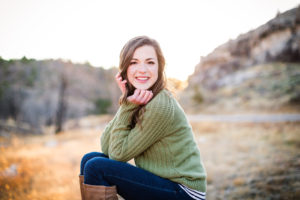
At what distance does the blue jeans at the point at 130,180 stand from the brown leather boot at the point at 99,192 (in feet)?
0.08

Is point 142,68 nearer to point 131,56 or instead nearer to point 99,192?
point 131,56

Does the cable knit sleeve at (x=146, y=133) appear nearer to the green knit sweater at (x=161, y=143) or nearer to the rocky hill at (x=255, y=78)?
the green knit sweater at (x=161, y=143)

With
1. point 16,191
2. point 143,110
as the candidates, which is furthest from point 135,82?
point 16,191

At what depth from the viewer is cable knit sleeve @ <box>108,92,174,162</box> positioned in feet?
4.09

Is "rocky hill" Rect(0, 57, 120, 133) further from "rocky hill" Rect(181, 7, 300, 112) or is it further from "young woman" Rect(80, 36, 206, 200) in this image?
"young woman" Rect(80, 36, 206, 200)

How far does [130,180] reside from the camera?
122 cm

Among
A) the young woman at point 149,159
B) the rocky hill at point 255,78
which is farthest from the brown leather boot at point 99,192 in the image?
the rocky hill at point 255,78

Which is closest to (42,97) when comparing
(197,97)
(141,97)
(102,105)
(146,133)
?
(102,105)

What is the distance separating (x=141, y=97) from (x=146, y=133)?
0.24 meters

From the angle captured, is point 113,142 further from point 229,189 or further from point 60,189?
point 60,189

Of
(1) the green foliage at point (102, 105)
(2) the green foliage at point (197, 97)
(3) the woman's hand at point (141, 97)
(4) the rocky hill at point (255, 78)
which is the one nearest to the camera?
(3) the woman's hand at point (141, 97)

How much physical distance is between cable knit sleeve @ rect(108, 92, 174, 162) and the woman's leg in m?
0.08

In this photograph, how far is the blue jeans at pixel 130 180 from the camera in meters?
1.22

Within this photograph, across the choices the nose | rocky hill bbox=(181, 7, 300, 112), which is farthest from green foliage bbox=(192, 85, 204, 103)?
the nose
